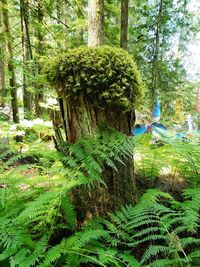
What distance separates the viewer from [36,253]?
57.9 inches

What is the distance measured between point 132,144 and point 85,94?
571 mm

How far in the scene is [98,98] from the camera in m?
2.08

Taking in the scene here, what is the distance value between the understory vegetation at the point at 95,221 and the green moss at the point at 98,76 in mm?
303

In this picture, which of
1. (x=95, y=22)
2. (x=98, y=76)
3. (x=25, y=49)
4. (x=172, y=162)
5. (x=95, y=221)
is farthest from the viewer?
(x=25, y=49)

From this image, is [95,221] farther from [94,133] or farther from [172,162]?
[172,162]

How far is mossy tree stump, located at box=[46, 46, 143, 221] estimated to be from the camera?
2062 mm

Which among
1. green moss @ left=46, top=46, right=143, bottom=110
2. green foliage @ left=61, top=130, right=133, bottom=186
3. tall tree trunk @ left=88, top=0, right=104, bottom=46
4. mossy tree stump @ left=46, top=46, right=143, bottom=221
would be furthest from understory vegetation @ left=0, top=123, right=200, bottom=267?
tall tree trunk @ left=88, top=0, right=104, bottom=46

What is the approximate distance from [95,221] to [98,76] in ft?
3.71

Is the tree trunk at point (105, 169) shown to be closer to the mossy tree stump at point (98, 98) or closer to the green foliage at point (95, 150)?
the mossy tree stump at point (98, 98)

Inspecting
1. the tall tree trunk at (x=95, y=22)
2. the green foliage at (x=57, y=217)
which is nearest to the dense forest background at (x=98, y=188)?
the green foliage at (x=57, y=217)

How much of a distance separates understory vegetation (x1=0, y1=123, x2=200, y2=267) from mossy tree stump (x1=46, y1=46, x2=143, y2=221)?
0.34 ft

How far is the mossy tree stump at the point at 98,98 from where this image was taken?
206cm

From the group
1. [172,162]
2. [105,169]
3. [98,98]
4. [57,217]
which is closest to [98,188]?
[105,169]

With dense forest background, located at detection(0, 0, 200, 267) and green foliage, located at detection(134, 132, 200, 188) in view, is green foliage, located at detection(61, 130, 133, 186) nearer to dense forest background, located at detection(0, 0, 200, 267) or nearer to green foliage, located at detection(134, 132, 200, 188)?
dense forest background, located at detection(0, 0, 200, 267)
